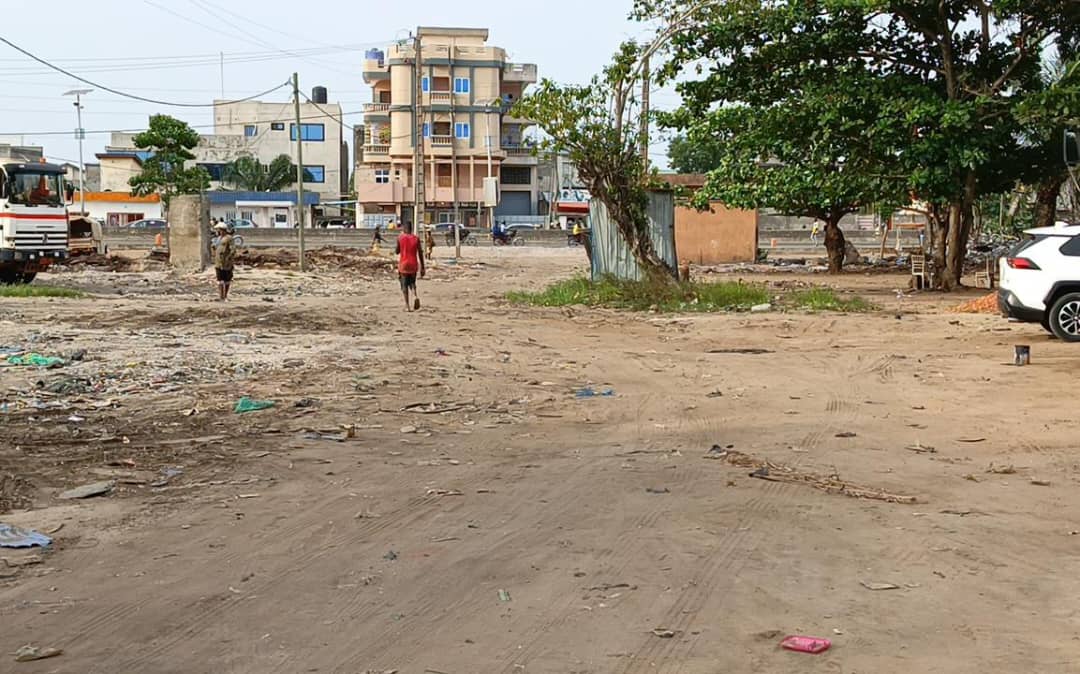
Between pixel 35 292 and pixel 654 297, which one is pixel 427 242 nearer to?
pixel 35 292

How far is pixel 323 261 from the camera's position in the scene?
42.3m

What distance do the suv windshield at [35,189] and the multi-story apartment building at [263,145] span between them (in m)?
64.1

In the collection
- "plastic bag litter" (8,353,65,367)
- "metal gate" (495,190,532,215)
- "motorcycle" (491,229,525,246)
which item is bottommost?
"plastic bag litter" (8,353,65,367)

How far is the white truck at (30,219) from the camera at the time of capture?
94.6ft

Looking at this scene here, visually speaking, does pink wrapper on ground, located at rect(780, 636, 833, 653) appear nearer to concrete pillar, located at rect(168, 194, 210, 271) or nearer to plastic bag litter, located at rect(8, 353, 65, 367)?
plastic bag litter, located at rect(8, 353, 65, 367)

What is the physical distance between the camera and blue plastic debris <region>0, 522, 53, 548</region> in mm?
6398

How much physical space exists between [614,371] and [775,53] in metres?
14.5

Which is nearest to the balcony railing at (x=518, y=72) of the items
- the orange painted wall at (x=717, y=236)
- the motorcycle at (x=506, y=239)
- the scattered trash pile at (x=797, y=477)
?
the motorcycle at (x=506, y=239)

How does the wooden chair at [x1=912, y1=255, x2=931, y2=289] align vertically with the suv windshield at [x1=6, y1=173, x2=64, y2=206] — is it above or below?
below

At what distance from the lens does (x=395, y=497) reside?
7598mm

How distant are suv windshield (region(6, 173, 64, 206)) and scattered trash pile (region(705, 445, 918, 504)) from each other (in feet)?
80.4

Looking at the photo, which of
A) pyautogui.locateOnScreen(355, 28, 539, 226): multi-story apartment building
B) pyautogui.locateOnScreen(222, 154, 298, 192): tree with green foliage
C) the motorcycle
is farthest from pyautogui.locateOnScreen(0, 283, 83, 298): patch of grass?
pyautogui.locateOnScreen(222, 154, 298, 192): tree with green foliage

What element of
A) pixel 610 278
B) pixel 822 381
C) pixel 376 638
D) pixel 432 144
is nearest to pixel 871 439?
pixel 822 381

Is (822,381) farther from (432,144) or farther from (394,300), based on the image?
(432,144)
